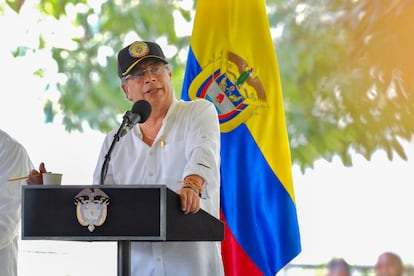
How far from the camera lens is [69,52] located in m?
5.14

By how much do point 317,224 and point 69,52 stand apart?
204 cm

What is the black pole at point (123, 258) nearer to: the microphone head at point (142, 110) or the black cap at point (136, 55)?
the microphone head at point (142, 110)

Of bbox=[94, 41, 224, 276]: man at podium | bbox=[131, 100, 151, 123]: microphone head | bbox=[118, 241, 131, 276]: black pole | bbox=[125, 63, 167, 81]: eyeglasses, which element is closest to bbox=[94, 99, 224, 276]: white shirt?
bbox=[94, 41, 224, 276]: man at podium

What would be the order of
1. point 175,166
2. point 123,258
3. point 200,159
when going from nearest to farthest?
point 123,258 < point 200,159 < point 175,166

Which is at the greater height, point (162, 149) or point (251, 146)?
point (251, 146)

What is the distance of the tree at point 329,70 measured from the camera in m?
4.24

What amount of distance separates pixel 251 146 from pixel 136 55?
1112mm

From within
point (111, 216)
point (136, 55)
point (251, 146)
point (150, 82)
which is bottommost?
point (111, 216)

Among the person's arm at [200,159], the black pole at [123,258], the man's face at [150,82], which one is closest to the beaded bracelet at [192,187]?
the person's arm at [200,159]

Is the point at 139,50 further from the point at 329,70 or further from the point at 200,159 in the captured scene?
the point at 329,70

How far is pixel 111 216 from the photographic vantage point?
7.70ft

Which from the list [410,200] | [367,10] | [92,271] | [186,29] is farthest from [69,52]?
[410,200]

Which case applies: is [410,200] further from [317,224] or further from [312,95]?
[312,95]

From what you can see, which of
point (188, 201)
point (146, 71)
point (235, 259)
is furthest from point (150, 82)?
point (235, 259)
